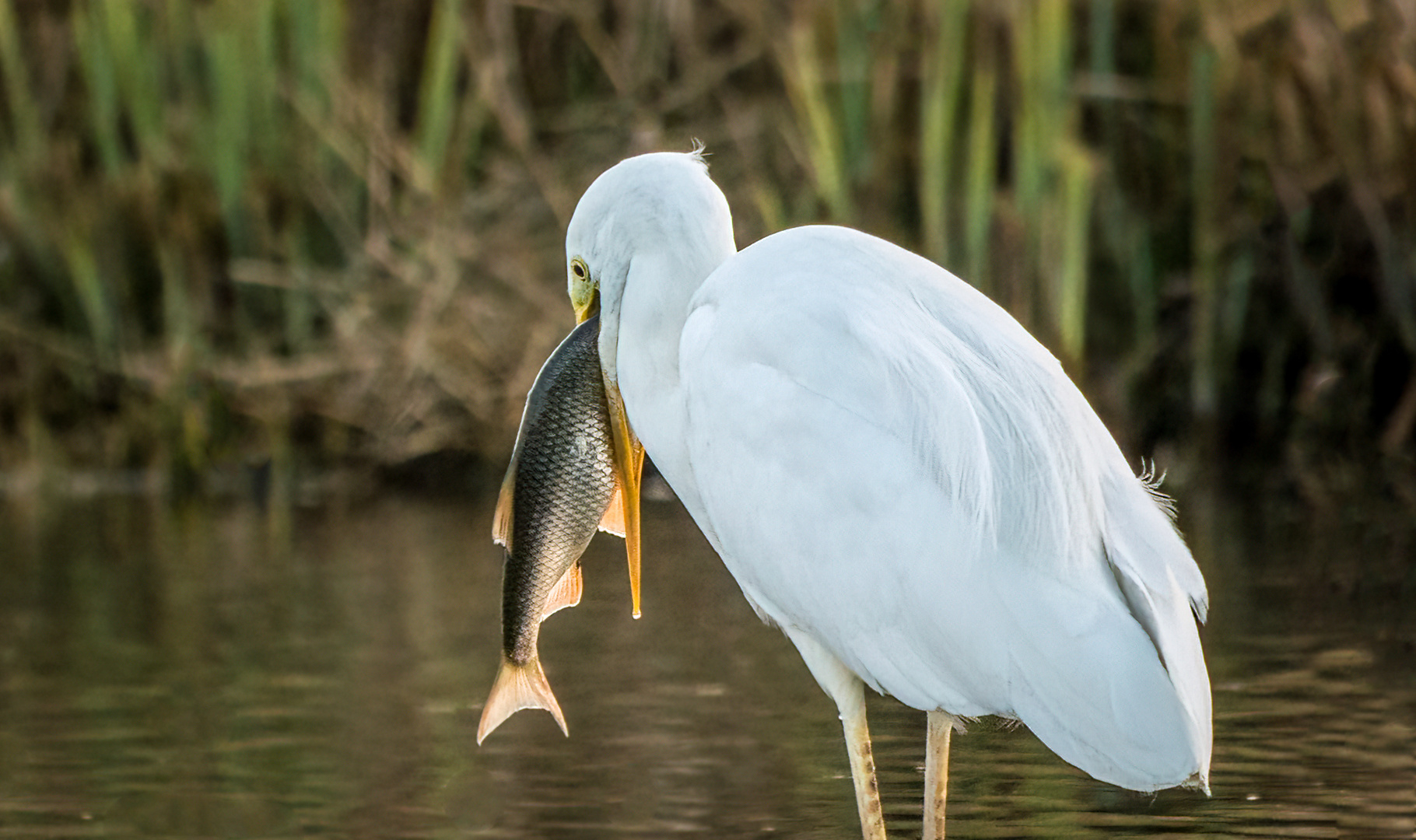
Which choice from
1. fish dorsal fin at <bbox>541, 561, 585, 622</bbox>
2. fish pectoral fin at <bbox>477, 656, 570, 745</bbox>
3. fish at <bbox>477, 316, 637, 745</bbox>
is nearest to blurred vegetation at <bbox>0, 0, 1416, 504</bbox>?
fish dorsal fin at <bbox>541, 561, 585, 622</bbox>

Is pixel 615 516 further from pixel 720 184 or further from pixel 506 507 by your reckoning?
pixel 720 184

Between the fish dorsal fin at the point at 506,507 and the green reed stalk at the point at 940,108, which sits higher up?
the green reed stalk at the point at 940,108

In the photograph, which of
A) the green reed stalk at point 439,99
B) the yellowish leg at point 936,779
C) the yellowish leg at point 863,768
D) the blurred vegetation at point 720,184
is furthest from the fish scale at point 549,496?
the green reed stalk at point 439,99

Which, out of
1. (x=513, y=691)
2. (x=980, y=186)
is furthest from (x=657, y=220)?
(x=980, y=186)

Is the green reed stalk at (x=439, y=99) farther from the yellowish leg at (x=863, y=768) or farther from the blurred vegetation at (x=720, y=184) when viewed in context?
the yellowish leg at (x=863, y=768)

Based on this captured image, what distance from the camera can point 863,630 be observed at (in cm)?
340

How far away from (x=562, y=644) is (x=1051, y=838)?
7.50 ft

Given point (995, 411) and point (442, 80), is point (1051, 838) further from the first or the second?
point (442, 80)

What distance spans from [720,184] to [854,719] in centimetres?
536

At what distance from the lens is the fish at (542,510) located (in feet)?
12.5

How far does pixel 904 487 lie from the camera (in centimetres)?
334

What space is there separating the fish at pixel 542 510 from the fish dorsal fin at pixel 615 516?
0.47ft

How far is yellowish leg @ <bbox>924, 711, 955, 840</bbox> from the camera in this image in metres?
3.55

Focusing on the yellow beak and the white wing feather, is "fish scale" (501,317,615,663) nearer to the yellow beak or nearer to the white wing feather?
the yellow beak
